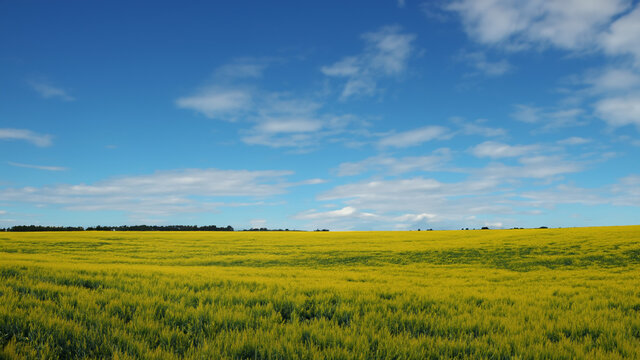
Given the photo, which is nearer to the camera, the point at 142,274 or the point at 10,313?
the point at 10,313

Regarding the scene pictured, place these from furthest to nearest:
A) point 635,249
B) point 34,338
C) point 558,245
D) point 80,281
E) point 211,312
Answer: point 558,245
point 635,249
point 80,281
point 211,312
point 34,338

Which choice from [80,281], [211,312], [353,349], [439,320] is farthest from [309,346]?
[80,281]

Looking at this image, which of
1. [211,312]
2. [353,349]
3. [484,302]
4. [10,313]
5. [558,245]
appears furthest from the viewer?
[558,245]

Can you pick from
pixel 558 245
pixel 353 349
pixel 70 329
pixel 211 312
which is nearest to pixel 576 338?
pixel 353 349

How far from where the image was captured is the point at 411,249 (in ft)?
112

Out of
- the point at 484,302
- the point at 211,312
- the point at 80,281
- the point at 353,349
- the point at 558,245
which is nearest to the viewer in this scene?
the point at 353,349

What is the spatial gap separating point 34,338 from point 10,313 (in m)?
1.08

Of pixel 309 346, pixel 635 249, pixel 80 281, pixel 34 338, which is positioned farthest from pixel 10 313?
pixel 635 249

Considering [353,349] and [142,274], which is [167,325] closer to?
[353,349]

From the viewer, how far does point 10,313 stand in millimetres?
5980

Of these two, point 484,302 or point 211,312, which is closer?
point 211,312

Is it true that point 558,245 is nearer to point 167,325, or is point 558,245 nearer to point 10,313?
point 167,325

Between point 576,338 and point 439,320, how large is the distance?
2.35 meters

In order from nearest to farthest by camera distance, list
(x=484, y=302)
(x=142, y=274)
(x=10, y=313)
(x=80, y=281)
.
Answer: (x=10, y=313), (x=484, y=302), (x=80, y=281), (x=142, y=274)
